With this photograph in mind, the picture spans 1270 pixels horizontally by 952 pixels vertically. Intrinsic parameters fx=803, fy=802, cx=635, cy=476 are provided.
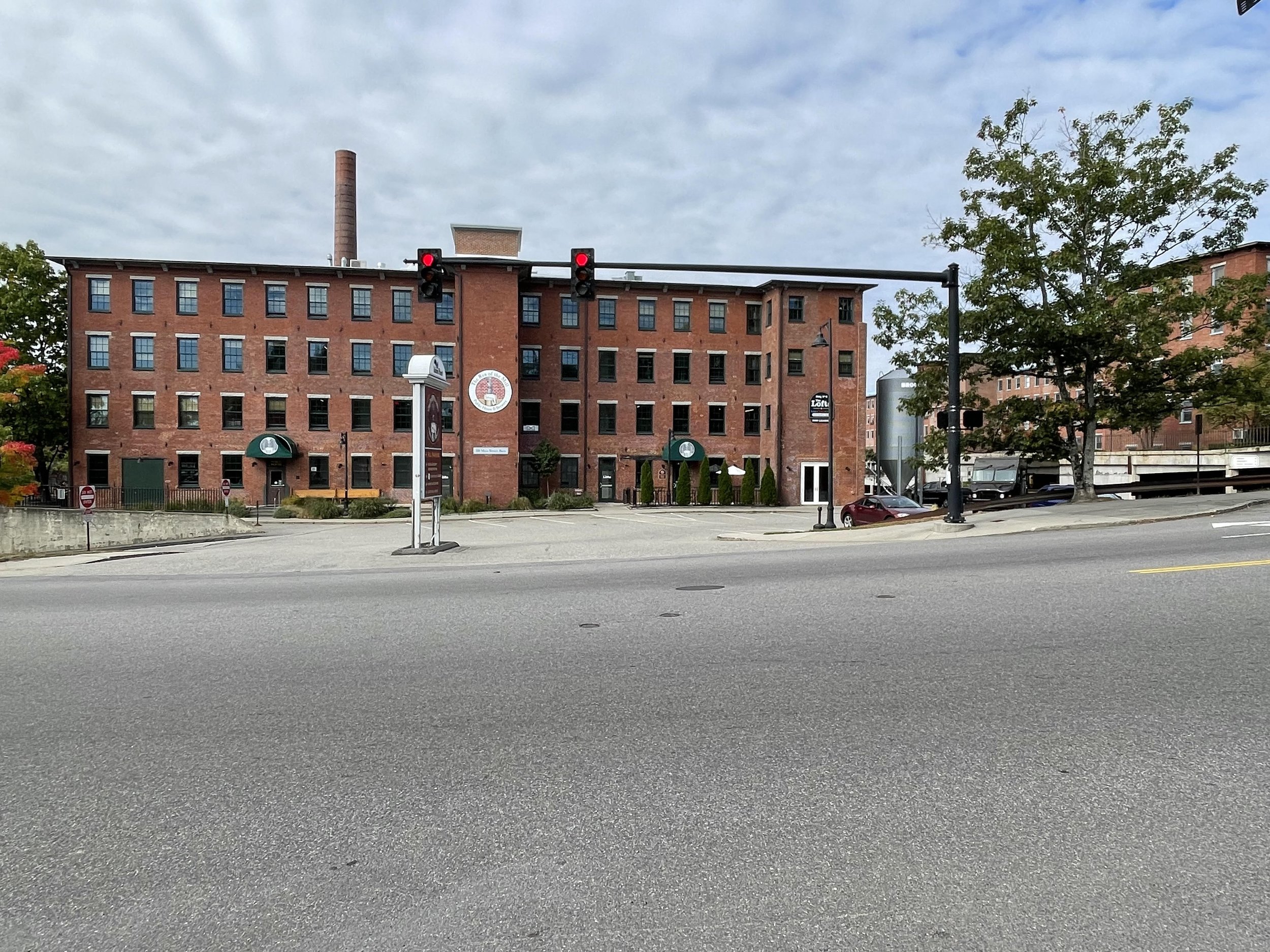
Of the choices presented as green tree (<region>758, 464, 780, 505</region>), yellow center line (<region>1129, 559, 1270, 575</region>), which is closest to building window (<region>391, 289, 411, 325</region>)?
green tree (<region>758, 464, 780, 505</region>)

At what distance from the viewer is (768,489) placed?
44.4 meters

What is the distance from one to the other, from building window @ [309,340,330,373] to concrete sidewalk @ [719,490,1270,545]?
97.3 ft

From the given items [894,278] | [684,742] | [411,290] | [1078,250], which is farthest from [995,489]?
[684,742]

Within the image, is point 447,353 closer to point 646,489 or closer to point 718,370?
point 646,489

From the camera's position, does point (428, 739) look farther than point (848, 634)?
No

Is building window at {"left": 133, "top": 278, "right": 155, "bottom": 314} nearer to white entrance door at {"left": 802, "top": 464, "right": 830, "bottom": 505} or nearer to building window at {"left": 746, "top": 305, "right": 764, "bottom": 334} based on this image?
building window at {"left": 746, "top": 305, "right": 764, "bottom": 334}

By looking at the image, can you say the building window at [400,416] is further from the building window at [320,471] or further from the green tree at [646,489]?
the green tree at [646,489]

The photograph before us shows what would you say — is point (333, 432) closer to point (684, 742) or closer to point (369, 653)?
point (369, 653)

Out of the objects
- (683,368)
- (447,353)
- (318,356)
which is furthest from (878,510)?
(318,356)

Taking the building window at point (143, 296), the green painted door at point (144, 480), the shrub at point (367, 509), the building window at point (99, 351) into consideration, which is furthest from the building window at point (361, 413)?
the building window at point (99, 351)

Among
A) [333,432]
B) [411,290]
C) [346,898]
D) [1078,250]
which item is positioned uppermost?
[411,290]

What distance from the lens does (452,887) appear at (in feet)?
9.75

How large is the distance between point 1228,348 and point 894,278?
28.2 feet

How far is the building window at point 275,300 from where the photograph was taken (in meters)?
42.6
